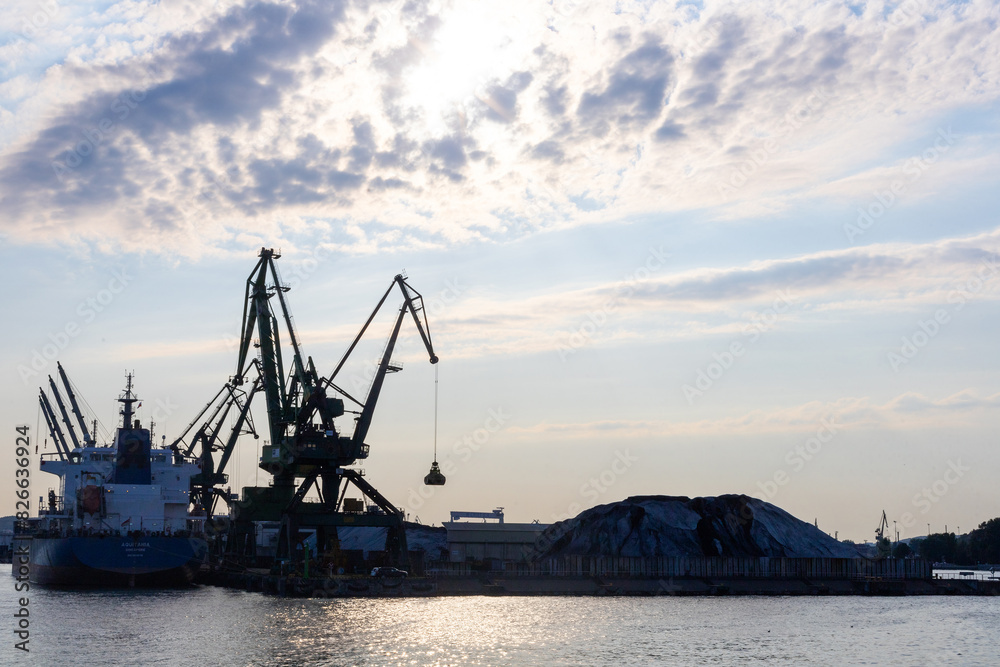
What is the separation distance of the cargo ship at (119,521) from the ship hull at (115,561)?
0.28 feet

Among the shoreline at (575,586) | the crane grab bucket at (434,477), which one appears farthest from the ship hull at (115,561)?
the crane grab bucket at (434,477)

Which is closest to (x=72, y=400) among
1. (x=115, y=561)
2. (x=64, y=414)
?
(x=64, y=414)

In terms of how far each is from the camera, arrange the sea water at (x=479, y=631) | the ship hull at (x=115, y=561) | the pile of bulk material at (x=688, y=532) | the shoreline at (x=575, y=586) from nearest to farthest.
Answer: the sea water at (x=479, y=631), the ship hull at (x=115, y=561), the shoreline at (x=575, y=586), the pile of bulk material at (x=688, y=532)

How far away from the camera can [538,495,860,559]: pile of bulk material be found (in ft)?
372

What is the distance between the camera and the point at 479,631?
6556cm

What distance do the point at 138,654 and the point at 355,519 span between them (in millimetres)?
44674

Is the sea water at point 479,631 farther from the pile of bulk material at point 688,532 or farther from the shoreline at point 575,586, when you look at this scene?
the pile of bulk material at point 688,532

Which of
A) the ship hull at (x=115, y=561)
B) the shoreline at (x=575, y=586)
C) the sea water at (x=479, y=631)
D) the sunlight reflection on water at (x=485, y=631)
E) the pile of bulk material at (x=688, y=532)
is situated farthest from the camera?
the pile of bulk material at (x=688, y=532)

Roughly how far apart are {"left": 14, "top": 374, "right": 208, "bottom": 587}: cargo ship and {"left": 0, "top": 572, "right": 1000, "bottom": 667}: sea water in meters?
2.19

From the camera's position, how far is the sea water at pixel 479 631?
181ft

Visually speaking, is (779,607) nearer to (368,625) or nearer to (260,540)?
(368,625)

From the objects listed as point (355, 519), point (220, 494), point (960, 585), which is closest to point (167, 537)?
point (355, 519)

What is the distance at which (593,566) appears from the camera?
4136 inches

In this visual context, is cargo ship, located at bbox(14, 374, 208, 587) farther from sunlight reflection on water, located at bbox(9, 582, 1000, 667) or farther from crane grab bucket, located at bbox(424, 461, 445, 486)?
crane grab bucket, located at bbox(424, 461, 445, 486)
